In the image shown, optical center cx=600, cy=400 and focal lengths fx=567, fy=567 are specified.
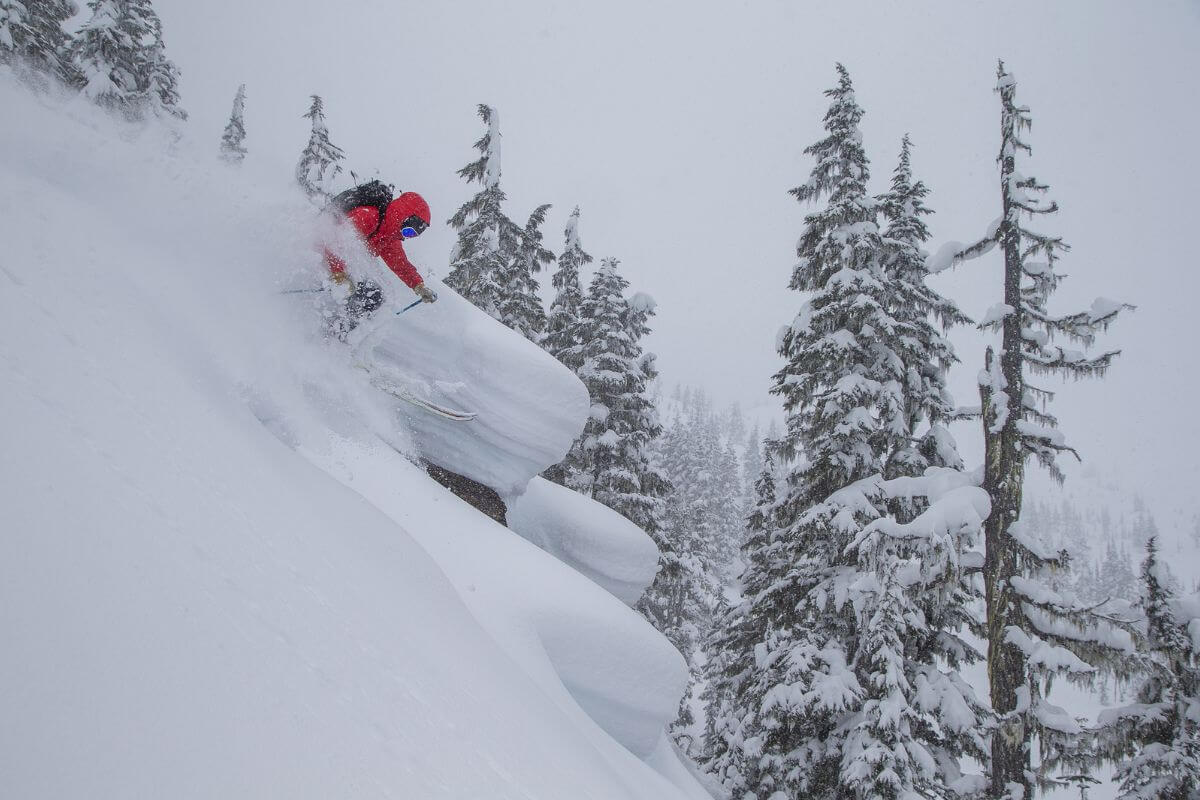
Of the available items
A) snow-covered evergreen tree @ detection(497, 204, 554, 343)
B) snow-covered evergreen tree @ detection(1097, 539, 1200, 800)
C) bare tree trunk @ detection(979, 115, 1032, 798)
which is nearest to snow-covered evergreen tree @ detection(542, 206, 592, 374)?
snow-covered evergreen tree @ detection(497, 204, 554, 343)

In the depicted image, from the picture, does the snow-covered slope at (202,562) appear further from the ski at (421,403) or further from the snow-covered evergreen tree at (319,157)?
the snow-covered evergreen tree at (319,157)

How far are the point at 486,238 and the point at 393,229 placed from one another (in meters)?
11.5

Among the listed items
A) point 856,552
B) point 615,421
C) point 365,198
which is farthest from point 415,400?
point 615,421

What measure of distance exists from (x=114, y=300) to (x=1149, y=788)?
Answer: 42.2 feet

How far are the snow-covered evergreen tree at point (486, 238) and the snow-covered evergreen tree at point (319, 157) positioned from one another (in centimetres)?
1189

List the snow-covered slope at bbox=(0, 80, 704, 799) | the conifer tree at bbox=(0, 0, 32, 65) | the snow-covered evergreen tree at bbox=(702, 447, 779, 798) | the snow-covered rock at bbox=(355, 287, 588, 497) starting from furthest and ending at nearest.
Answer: the conifer tree at bbox=(0, 0, 32, 65) → the snow-covered evergreen tree at bbox=(702, 447, 779, 798) → the snow-covered rock at bbox=(355, 287, 588, 497) → the snow-covered slope at bbox=(0, 80, 704, 799)

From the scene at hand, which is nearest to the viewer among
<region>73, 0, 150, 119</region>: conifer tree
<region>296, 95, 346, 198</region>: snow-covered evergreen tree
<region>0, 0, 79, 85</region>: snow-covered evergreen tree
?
<region>0, 0, 79, 85</region>: snow-covered evergreen tree

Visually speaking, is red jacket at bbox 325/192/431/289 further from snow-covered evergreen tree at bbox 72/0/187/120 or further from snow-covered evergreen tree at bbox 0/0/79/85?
snow-covered evergreen tree at bbox 72/0/187/120

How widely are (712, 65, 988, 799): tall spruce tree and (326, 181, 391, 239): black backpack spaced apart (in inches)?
324

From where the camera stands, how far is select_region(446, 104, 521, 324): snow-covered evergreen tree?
1877 centimetres

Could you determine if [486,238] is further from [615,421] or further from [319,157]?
[319,157]

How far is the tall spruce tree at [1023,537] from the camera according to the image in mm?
7766

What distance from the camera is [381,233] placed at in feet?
26.5

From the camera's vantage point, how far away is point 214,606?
207 centimetres
